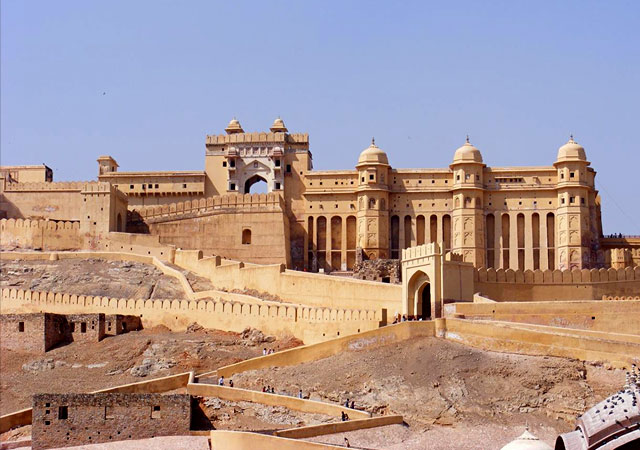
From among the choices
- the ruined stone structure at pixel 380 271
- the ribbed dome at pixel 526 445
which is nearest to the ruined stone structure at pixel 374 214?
the ruined stone structure at pixel 380 271

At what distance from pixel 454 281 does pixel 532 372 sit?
279 inches

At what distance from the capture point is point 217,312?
128ft

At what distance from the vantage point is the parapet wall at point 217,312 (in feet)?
117

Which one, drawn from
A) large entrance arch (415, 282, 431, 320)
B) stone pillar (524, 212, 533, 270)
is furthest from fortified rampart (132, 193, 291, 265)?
large entrance arch (415, 282, 431, 320)

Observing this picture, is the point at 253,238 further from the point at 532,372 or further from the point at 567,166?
the point at 532,372

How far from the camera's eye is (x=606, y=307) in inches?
1355

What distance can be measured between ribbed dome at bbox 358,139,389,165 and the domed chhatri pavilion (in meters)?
0.05

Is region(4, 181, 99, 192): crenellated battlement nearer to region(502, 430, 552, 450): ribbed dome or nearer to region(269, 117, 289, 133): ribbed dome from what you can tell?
region(269, 117, 289, 133): ribbed dome

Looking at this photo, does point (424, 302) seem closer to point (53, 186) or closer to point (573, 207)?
point (573, 207)

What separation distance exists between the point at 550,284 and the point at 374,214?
43.5ft

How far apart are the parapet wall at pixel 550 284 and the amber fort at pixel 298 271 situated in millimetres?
59

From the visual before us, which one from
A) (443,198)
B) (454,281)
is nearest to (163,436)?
(454,281)

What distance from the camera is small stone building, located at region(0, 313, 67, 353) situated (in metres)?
37.8

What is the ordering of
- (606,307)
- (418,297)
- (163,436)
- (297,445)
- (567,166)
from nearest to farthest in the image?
Answer: (297,445) → (163,436) → (606,307) → (418,297) → (567,166)
